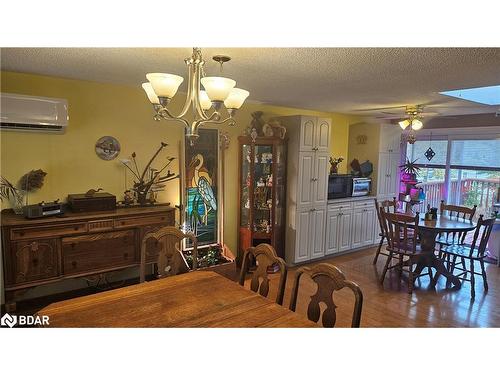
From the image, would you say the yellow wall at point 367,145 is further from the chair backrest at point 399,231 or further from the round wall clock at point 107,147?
the round wall clock at point 107,147

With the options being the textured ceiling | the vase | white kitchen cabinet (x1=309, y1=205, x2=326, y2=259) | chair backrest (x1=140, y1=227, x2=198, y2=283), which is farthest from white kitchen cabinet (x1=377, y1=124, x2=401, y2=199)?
the vase

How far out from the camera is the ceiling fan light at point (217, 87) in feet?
5.56

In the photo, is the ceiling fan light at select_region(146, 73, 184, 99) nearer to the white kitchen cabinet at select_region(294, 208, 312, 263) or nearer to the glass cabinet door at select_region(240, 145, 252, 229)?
the glass cabinet door at select_region(240, 145, 252, 229)

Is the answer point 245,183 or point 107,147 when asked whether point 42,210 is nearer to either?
point 107,147

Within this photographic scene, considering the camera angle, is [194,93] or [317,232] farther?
[317,232]

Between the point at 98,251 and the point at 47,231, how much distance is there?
477 millimetres

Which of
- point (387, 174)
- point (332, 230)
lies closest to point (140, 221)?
point (332, 230)

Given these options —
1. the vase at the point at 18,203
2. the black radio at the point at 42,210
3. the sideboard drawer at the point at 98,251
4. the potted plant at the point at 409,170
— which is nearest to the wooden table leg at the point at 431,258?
the potted plant at the point at 409,170

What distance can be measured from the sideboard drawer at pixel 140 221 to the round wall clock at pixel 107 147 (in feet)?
2.36

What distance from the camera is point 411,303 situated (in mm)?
3418

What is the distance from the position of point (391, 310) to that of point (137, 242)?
8.61 ft

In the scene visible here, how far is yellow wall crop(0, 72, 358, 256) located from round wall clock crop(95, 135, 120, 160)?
4cm

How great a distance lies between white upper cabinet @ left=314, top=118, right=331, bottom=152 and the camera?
4520 mm
